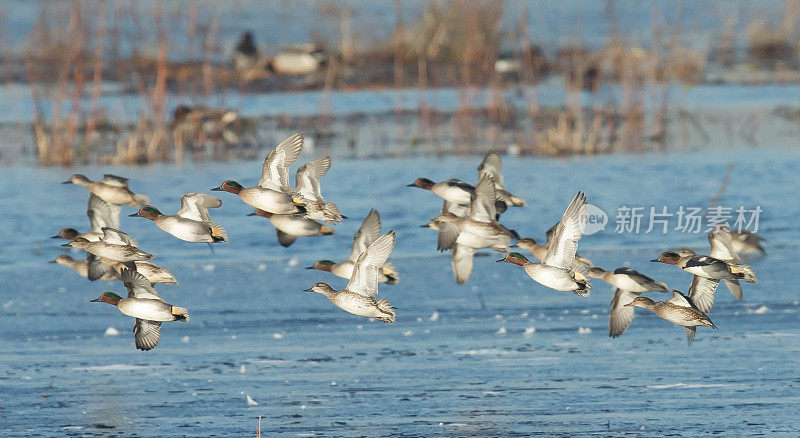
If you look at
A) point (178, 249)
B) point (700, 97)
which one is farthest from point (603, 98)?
point (178, 249)

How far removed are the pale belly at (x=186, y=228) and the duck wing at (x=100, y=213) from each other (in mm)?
1351

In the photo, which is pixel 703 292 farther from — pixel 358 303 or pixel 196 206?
pixel 196 206

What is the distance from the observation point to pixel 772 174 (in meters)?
16.0

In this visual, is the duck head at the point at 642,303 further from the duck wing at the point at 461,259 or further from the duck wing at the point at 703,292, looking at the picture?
the duck wing at the point at 461,259

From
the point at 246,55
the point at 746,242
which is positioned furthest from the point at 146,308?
the point at 246,55

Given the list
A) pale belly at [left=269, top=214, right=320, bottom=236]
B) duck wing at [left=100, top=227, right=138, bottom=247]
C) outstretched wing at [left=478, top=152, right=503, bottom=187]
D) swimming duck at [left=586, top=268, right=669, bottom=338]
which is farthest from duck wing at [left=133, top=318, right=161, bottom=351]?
swimming duck at [left=586, top=268, right=669, bottom=338]

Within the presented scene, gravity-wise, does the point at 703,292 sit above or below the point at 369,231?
below

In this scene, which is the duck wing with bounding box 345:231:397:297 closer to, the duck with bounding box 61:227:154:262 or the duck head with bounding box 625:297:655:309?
the duck with bounding box 61:227:154:262

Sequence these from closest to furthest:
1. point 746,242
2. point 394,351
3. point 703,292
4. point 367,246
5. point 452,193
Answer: point 703,292
point 367,246
point 452,193
point 394,351
point 746,242

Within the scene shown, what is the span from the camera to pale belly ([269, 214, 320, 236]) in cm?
760

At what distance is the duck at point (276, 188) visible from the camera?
A: 674cm

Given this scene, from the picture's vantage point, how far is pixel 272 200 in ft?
22.1

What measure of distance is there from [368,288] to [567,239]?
100 cm

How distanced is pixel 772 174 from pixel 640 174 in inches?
59.4
